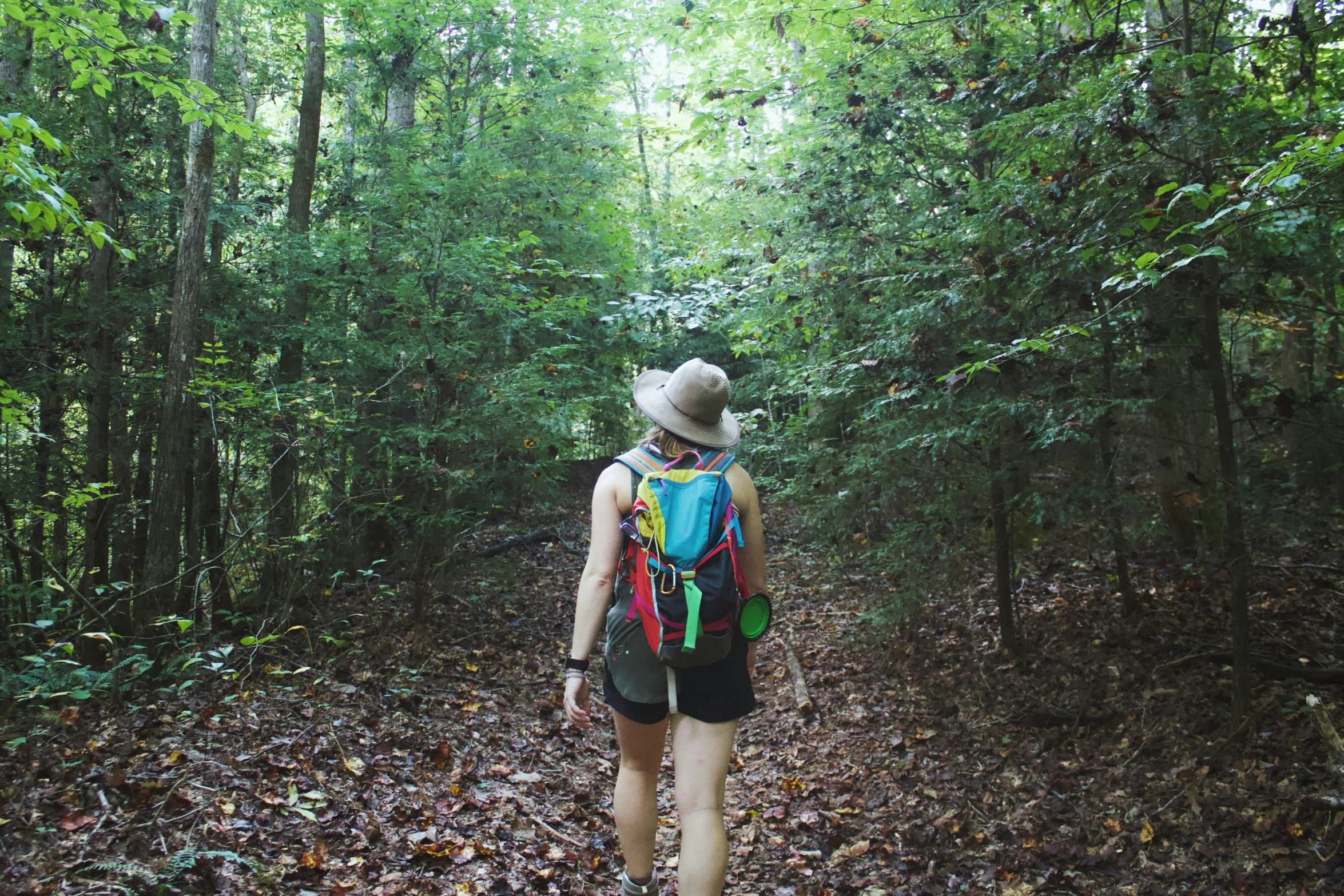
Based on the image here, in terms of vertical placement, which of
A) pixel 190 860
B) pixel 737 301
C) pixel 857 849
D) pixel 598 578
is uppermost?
pixel 737 301

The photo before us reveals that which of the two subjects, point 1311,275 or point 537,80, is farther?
point 537,80

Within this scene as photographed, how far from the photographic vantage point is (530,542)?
12148 mm

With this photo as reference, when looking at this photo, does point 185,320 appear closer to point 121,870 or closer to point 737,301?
point 121,870

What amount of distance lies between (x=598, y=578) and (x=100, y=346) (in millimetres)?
6699

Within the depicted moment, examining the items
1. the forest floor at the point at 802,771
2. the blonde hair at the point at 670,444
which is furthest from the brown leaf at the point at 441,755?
the blonde hair at the point at 670,444

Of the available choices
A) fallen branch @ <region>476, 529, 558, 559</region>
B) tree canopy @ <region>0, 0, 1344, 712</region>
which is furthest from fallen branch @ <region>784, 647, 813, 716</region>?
fallen branch @ <region>476, 529, 558, 559</region>

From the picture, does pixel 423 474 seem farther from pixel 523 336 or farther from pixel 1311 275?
pixel 1311 275

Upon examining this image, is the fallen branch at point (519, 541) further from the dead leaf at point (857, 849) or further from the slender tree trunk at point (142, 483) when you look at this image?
the dead leaf at point (857, 849)

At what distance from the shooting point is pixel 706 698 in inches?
112

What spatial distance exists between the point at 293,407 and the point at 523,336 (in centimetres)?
268

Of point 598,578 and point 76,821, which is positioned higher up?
point 598,578

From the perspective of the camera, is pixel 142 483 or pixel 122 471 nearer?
pixel 122 471

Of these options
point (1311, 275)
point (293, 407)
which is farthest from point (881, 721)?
point (293, 407)

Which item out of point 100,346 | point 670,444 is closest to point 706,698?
point 670,444
